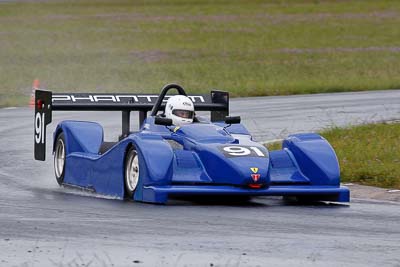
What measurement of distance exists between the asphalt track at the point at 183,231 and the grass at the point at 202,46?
1489cm

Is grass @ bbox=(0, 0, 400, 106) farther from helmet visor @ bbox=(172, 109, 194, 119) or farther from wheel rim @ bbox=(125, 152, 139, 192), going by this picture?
wheel rim @ bbox=(125, 152, 139, 192)

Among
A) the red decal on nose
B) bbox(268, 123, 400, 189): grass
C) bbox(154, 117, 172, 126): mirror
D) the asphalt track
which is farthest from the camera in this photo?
bbox(268, 123, 400, 189): grass

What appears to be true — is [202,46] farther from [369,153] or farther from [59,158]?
[59,158]

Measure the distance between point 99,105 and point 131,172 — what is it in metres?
2.33

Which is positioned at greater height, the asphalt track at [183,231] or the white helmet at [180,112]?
the white helmet at [180,112]

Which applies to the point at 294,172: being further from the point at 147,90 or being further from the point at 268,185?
the point at 147,90

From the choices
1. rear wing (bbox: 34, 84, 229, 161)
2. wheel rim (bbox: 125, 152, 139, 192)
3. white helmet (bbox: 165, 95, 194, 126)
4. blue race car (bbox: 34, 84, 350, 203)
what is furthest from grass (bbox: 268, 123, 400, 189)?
wheel rim (bbox: 125, 152, 139, 192)

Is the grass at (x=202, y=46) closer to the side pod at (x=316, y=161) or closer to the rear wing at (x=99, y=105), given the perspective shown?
the rear wing at (x=99, y=105)

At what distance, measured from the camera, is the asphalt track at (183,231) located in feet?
29.7

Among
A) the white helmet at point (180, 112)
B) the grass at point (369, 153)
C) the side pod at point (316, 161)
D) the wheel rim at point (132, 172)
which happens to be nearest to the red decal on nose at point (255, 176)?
the side pod at point (316, 161)

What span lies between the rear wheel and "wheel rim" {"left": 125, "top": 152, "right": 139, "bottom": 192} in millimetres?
1978

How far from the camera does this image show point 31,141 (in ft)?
63.7

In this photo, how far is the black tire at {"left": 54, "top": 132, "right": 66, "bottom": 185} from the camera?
1480 cm

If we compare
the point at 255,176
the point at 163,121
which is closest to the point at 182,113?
the point at 163,121
